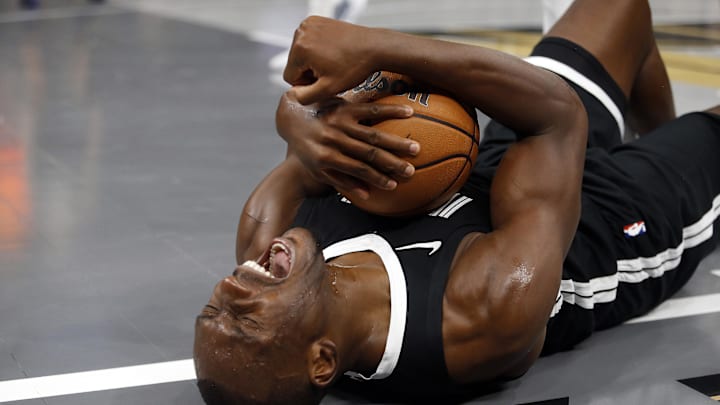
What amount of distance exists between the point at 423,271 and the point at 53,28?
9550 mm

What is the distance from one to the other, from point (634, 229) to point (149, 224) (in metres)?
1.96

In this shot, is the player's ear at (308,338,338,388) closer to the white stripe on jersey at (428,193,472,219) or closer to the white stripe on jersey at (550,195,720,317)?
the white stripe on jersey at (428,193,472,219)

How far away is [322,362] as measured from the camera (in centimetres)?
214

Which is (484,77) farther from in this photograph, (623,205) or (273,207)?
(623,205)

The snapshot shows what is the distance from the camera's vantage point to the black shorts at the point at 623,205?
9.03 ft

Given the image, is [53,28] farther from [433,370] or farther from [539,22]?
[433,370]

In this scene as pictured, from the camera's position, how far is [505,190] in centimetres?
243

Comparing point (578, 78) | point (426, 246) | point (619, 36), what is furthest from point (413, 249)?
point (619, 36)

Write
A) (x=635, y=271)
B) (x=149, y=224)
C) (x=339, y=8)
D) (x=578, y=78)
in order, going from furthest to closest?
1. (x=339, y=8)
2. (x=149, y=224)
3. (x=578, y=78)
4. (x=635, y=271)

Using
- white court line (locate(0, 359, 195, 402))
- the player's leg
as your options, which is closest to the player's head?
white court line (locate(0, 359, 195, 402))

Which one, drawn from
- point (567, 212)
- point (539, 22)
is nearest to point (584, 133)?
point (567, 212)

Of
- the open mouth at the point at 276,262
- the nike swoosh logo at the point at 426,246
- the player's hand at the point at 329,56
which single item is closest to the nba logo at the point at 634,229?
the nike swoosh logo at the point at 426,246

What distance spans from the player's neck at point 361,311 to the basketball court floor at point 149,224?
11.0 inches

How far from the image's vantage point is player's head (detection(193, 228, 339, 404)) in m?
2.06
